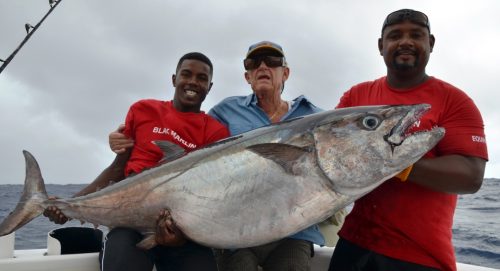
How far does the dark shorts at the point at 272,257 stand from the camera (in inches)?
118

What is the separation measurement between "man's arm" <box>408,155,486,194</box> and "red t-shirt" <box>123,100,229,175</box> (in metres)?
1.74

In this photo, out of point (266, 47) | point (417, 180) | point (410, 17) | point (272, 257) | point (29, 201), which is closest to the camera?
point (417, 180)

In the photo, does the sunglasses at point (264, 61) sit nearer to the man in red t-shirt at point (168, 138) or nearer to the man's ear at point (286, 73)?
the man's ear at point (286, 73)

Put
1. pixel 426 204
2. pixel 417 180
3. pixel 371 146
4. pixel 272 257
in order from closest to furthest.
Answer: pixel 371 146
pixel 417 180
pixel 426 204
pixel 272 257

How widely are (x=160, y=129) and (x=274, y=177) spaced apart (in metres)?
1.44

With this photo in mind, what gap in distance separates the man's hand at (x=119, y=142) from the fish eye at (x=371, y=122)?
6.55 feet

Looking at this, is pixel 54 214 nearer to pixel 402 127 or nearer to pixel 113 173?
pixel 113 173

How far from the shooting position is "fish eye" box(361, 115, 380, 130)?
227 centimetres

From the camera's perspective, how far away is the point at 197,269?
103 inches

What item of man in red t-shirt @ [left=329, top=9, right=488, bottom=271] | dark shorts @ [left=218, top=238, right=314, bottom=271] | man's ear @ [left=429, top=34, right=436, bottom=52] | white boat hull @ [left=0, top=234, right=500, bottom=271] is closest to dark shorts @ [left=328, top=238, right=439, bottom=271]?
man in red t-shirt @ [left=329, top=9, right=488, bottom=271]

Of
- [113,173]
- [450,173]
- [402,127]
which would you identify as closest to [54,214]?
[113,173]

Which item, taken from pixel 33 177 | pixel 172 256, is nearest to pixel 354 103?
pixel 172 256

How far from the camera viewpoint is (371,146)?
223cm

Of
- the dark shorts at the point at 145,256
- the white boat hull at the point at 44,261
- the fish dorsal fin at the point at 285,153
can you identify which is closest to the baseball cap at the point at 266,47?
the fish dorsal fin at the point at 285,153
